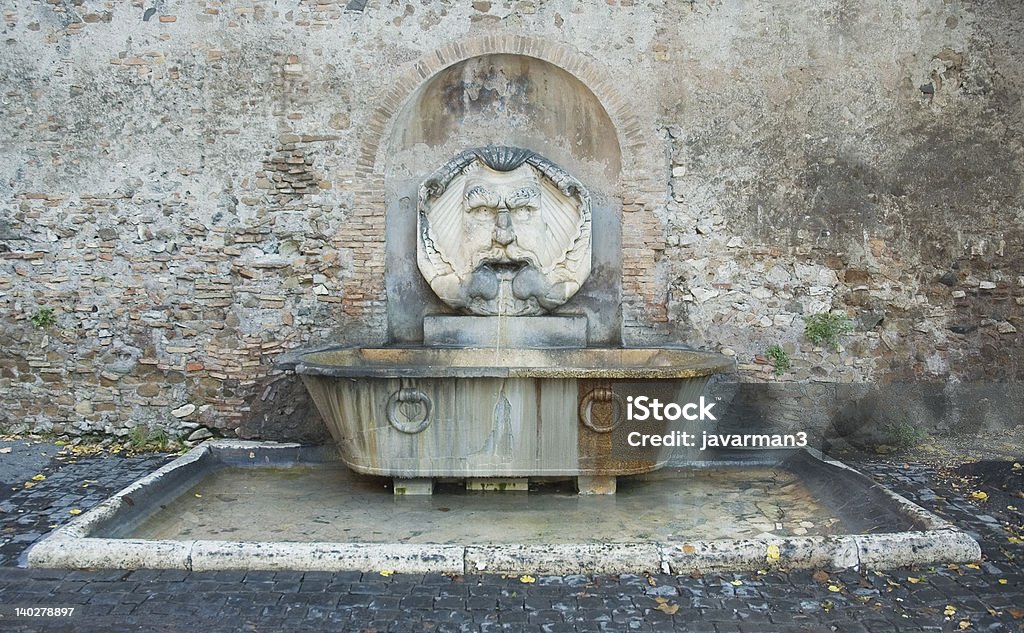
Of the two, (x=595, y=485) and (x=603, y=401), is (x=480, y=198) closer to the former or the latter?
(x=603, y=401)

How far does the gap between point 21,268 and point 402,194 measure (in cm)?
266

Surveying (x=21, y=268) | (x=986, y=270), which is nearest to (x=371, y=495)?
(x=21, y=268)

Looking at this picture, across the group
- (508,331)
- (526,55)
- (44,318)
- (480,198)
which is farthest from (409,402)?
(44,318)

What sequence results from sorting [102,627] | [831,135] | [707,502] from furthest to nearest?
1. [831,135]
2. [707,502]
3. [102,627]

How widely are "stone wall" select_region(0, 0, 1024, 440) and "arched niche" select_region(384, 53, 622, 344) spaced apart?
0.15 meters

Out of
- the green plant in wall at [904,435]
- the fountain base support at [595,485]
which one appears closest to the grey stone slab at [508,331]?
the fountain base support at [595,485]

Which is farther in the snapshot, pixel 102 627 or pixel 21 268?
pixel 21 268

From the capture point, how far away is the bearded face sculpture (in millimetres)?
5762

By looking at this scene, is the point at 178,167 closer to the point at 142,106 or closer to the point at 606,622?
the point at 142,106

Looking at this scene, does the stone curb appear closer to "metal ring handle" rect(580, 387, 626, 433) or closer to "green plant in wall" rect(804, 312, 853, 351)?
"metal ring handle" rect(580, 387, 626, 433)

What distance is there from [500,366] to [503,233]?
115cm

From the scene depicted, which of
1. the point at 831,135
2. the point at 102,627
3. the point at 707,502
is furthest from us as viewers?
the point at 831,135

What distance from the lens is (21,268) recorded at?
5.89 meters

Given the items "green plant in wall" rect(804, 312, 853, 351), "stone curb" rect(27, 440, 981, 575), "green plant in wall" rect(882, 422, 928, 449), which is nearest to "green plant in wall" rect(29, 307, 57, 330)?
"stone curb" rect(27, 440, 981, 575)
